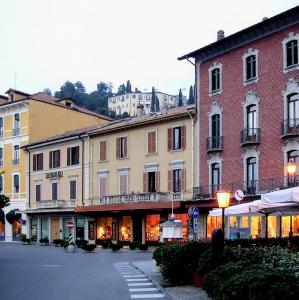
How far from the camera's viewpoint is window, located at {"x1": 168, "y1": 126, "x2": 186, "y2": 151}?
42625mm

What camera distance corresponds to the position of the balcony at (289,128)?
111ft

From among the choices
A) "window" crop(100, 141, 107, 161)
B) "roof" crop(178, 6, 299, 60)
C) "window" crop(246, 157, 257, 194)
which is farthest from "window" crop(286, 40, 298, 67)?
"window" crop(100, 141, 107, 161)

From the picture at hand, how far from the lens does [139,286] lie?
57.4 ft

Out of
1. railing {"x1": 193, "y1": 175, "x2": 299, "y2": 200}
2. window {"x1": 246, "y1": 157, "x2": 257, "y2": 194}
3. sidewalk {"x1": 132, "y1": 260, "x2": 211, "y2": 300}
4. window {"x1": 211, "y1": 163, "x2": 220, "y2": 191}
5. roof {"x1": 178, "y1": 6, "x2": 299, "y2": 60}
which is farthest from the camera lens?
window {"x1": 211, "y1": 163, "x2": 220, "y2": 191}

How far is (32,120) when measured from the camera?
59.8 metres

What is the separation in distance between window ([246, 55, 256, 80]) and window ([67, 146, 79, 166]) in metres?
20.2

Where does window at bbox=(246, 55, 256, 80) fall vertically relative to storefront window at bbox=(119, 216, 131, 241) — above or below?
above

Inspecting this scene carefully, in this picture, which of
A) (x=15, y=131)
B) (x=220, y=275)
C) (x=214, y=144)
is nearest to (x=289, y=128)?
(x=214, y=144)

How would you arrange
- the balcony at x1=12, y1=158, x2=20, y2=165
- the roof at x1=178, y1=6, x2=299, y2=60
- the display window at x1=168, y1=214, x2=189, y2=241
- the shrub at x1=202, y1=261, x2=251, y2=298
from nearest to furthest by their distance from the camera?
the shrub at x1=202, y1=261, x2=251, y2=298
the roof at x1=178, y1=6, x2=299, y2=60
the display window at x1=168, y1=214, x2=189, y2=241
the balcony at x1=12, y1=158, x2=20, y2=165

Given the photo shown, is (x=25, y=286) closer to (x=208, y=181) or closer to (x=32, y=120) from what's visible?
(x=208, y=181)

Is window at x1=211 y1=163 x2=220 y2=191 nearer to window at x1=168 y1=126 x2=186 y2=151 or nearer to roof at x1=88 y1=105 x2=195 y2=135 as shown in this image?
window at x1=168 y1=126 x2=186 y2=151

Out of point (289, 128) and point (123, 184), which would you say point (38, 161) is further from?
point (289, 128)

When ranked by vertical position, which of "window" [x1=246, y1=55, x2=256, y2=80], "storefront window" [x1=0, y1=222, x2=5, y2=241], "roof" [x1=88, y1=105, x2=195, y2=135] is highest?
"window" [x1=246, y1=55, x2=256, y2=80]

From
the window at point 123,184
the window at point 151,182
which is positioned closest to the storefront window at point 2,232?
the window at point 123,184
